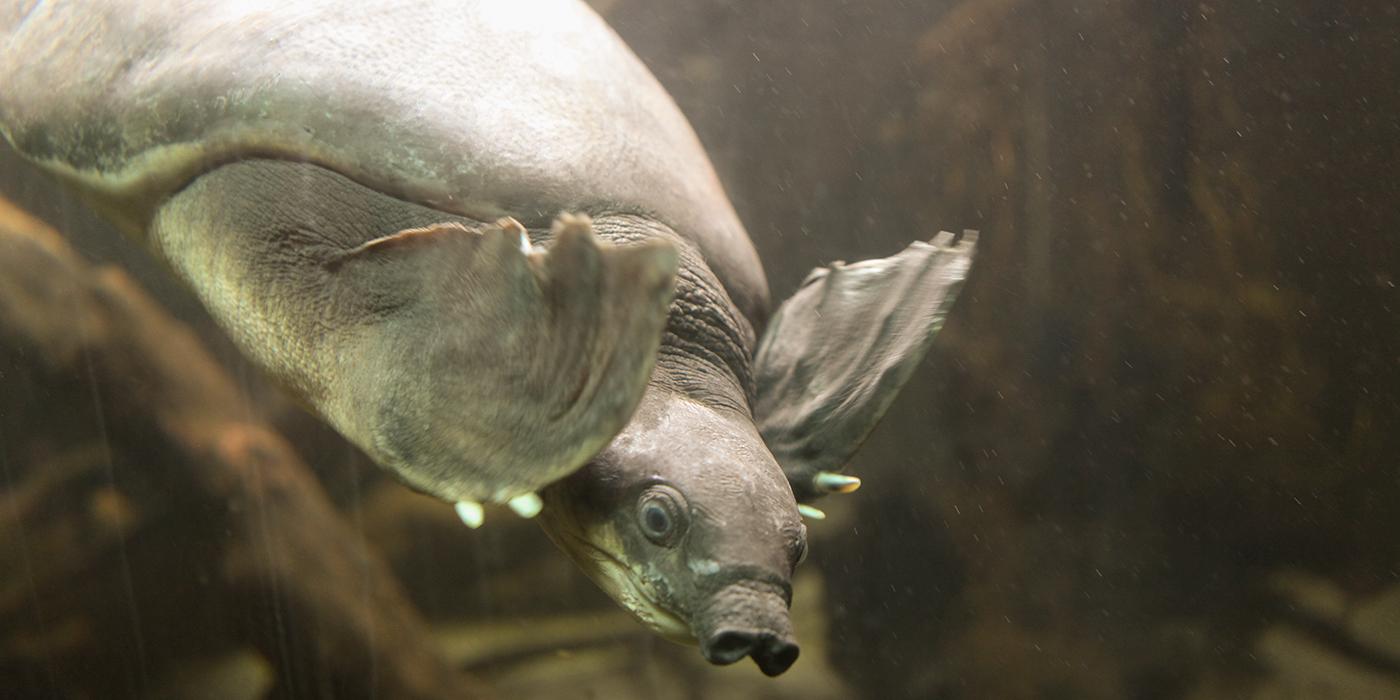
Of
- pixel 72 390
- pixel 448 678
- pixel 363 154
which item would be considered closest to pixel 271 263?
pixel 363 154

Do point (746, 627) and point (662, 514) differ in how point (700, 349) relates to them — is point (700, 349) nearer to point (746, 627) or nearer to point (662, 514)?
point (662, 514)

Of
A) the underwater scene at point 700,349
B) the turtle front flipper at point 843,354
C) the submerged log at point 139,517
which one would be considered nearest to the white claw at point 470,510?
the underwater scene at point 700,349

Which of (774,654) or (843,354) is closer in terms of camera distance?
(774,654)

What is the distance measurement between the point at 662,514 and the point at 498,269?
1.39 ft

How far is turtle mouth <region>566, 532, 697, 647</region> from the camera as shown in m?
1.34

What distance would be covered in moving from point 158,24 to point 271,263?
18.4 inches

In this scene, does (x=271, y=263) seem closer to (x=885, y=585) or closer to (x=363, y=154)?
(x=363, y=154)

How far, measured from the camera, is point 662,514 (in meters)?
1.29

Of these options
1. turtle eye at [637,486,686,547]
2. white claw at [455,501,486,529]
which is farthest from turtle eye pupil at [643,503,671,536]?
white claw at [455,501,486,529]

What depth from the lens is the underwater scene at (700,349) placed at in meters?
1.32

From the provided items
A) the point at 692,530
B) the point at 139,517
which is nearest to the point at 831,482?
the point at 692,530

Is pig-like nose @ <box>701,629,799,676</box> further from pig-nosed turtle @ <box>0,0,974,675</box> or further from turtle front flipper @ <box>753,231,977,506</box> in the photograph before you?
turtle front flipper @ <box>753,231,977,506</box>

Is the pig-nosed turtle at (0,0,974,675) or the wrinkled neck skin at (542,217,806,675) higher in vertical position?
the pig-nosed turtle at (0,0,974,675)

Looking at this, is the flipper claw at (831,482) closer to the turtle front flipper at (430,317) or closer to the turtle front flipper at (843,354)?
the turtle front flipper at (843,354)
